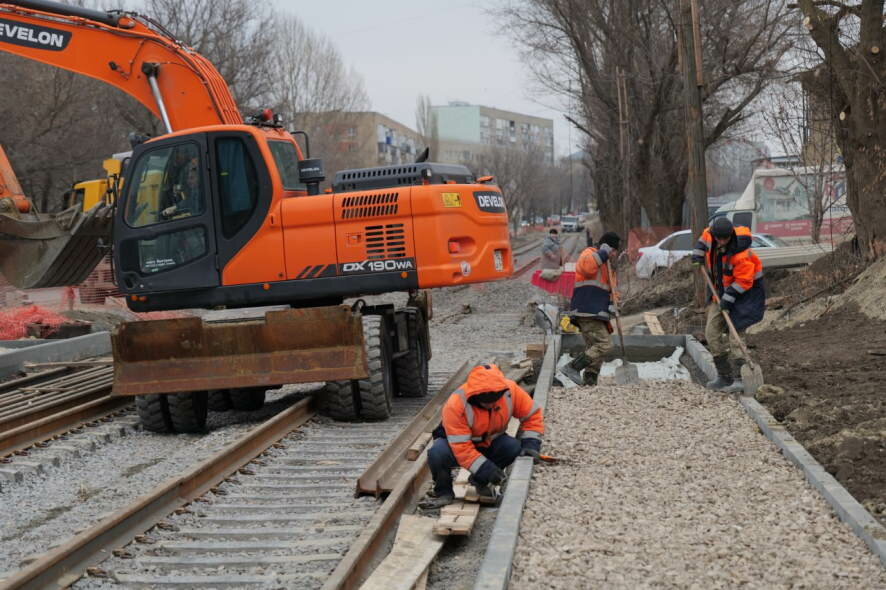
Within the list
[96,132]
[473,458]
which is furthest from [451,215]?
[96,132]

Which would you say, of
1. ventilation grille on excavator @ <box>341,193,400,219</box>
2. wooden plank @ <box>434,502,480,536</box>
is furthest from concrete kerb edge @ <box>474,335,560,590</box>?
ventilation grille on excavator @ <box>341,193,400,219</box>

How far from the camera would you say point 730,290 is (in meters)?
10.5

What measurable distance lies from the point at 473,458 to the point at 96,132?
1396 inches

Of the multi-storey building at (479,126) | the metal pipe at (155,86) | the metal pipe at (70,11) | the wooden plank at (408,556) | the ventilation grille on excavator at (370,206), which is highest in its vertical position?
the multi-storey building at (479,126)

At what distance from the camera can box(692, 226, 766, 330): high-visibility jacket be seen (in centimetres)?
1053

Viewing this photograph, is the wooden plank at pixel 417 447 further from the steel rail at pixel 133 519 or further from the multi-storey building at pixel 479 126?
the multi-storey building at pixel 479 126

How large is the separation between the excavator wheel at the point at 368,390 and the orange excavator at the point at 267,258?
0.05 ft

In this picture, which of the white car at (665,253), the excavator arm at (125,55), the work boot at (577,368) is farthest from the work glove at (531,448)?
the white car at (665,253)

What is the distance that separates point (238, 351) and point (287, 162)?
7.12 feet

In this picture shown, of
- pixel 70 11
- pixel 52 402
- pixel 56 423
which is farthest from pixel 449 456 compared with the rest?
pixel 70 11

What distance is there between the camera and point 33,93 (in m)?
36.4

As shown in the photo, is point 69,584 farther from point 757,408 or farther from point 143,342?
point 757,408

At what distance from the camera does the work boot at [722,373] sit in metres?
10.8

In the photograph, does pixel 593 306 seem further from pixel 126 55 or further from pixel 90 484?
pixel 126 55
